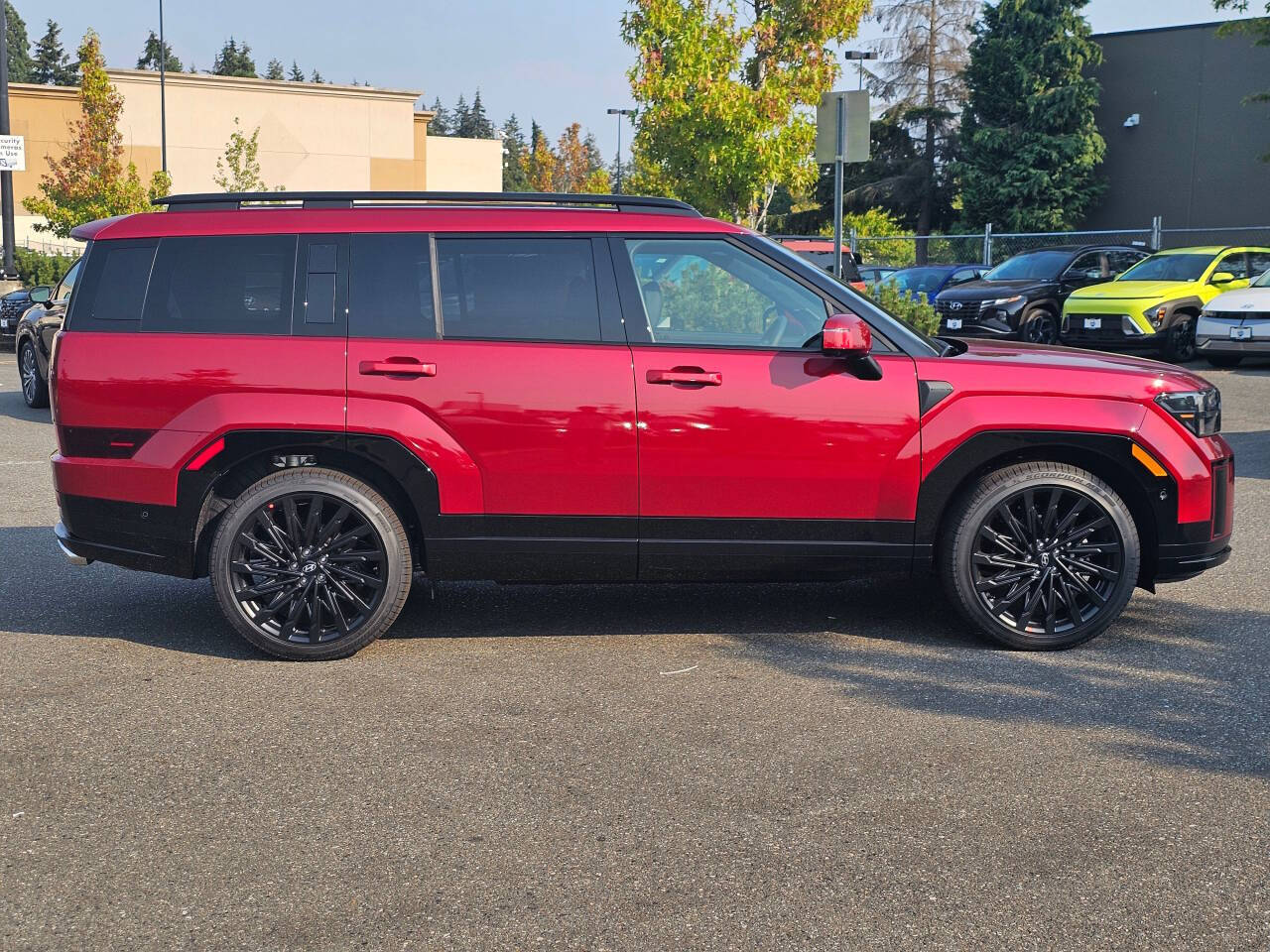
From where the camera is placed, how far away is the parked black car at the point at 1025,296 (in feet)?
69.4

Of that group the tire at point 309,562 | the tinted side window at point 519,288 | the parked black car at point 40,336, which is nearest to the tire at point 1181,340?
the parked black car at point 40,336

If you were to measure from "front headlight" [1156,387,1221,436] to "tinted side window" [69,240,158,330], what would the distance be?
425 cm

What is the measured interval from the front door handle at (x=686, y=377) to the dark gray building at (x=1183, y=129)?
120 feet

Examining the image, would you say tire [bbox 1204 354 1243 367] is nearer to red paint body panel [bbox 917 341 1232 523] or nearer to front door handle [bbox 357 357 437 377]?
red paint body panel [bbox 917 341 1232 523]

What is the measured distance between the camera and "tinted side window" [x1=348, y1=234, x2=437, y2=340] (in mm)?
5598

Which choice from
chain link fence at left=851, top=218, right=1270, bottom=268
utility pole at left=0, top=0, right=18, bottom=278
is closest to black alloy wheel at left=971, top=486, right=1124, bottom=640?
utility pole at left=0, top=0, right=18, bottom=278

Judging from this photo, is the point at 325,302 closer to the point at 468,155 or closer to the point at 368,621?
the point at 368,621

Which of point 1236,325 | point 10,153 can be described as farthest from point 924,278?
point 10,153

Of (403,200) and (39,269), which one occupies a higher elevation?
(39,269)

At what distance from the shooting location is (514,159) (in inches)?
5541

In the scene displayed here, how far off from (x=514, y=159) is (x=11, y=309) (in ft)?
402

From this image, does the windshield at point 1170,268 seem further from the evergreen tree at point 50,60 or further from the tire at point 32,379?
the evergreen tree at point 50,60

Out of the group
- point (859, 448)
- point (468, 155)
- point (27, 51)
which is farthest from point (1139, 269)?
point (27, 51)

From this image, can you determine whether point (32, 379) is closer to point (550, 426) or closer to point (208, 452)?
point (208, 452)
